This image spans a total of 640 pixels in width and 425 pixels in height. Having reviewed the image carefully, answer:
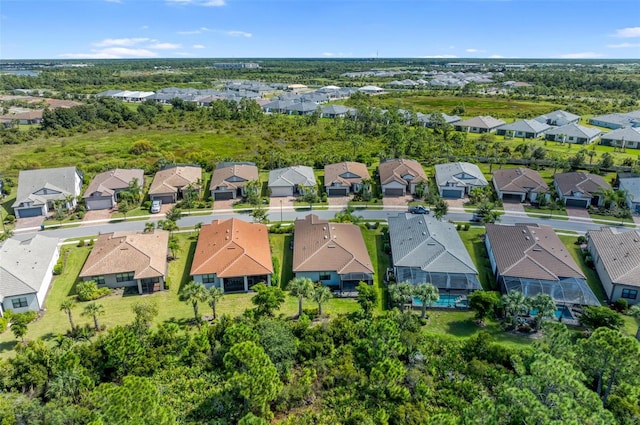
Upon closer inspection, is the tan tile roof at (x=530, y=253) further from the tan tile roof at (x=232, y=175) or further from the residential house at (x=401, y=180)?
the tan tile roof at (x=232, y=175)

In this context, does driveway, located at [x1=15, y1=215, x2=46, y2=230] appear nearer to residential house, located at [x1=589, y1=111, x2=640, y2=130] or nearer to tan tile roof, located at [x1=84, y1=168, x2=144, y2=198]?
tan tile roof, located at [x1=84, y1=168, x2=144, y2=198]

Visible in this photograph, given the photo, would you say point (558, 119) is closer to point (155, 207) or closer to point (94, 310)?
point (155, 207)

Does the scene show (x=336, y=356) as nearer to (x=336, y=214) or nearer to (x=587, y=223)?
(x=336, y=214)

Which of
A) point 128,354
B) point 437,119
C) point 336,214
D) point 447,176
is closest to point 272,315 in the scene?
point 128,354

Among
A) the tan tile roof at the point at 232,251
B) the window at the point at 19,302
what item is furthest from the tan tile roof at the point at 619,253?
the window at the point at 19,302

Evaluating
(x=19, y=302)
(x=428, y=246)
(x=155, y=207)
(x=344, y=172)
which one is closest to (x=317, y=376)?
(x=428, y=246)

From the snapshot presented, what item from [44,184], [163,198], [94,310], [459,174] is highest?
[459,174]
